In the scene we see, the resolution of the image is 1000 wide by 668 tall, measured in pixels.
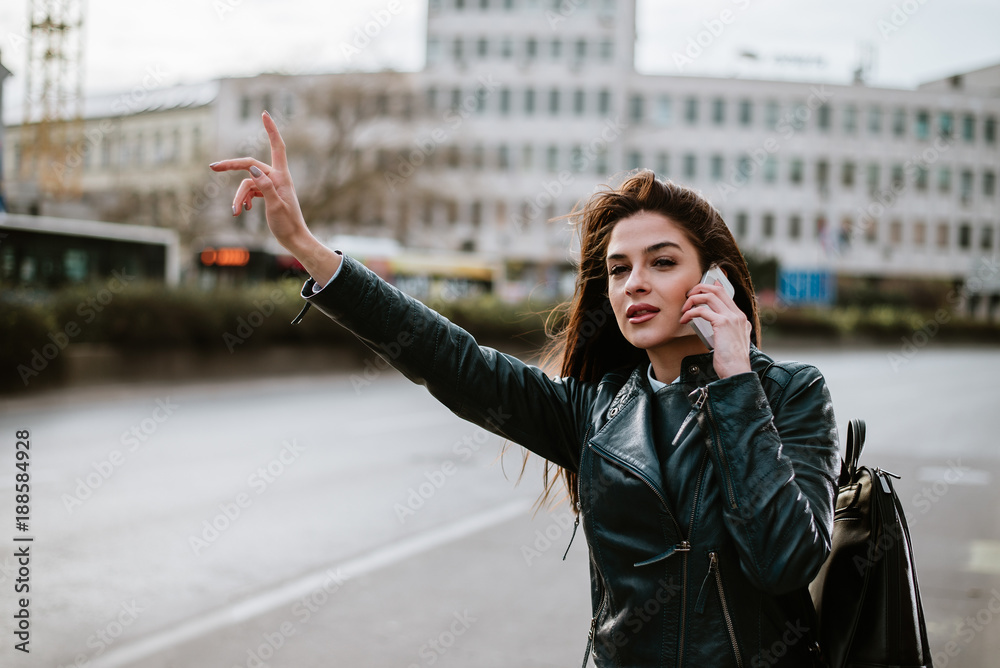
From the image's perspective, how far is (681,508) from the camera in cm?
182

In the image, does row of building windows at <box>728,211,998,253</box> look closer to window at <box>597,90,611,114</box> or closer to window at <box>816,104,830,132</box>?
window at <box>816,104,830,132</box>

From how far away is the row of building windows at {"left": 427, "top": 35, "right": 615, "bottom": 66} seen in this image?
206 ft

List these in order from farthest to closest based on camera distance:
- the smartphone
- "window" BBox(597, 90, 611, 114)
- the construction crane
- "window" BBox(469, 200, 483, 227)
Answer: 1. "window" BBox(597, 90, 611, 114)
2. "window" BBox(469, 200, 483, 227)
3. the construction crane
4. the smartphone

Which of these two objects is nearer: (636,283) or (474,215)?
(636,283)

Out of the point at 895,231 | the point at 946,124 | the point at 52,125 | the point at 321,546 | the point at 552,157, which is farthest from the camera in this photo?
the point at 895,231

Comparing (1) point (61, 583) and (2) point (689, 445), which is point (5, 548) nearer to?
(1) point (61, 583)

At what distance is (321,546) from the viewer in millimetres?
6113

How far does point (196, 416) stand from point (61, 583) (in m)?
7.77

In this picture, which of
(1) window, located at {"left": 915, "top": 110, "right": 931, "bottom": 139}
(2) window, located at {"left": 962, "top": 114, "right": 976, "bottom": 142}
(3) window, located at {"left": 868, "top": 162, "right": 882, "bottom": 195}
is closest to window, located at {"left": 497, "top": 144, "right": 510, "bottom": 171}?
(3) window, located at {"left": 868, "top": 162, "right": 882, "bottom": 195}

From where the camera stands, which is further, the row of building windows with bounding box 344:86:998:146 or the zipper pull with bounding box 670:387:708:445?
the row of building windows with bounding box 344:86:998:146

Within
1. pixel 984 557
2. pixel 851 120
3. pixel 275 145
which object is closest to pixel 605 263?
pixel 275 145

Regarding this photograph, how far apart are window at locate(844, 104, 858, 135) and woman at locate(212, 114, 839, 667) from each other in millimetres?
69201

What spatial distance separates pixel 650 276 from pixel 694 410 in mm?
327

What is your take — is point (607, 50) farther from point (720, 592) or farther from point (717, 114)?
point (720, 592)
